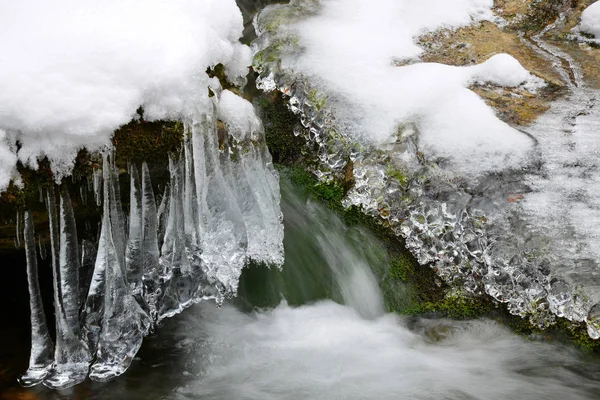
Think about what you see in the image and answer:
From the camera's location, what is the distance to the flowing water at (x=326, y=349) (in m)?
3.44

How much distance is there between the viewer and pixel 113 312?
340cm

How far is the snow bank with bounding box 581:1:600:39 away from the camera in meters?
5.14

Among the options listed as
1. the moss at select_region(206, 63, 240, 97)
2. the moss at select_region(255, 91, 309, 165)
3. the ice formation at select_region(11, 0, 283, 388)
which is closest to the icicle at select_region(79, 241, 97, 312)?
the ice formation at select_region(11, 0, 283, 388)

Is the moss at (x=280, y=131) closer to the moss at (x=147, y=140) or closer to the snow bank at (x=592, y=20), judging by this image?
the moss at (x=147, y=140)

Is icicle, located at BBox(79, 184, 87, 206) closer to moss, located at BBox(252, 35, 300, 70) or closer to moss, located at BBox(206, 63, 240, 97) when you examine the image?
moss, located at BBox(206, 63, 240, 97)

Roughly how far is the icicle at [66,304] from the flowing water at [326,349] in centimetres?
11

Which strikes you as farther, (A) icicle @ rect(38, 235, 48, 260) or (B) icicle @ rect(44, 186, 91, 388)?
(A) icicle @ rect(38, 235, 48, 260)

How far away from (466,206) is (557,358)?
3.78 feet

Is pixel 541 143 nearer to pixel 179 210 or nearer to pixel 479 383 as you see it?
pixel 479 383

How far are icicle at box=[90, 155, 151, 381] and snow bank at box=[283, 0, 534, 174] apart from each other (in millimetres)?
1915

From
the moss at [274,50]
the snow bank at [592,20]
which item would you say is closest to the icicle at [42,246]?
the moss at [274,50]

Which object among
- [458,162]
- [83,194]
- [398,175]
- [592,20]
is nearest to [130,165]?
[83,194]

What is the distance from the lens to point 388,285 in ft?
12.6

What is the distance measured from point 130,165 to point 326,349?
1908mm
